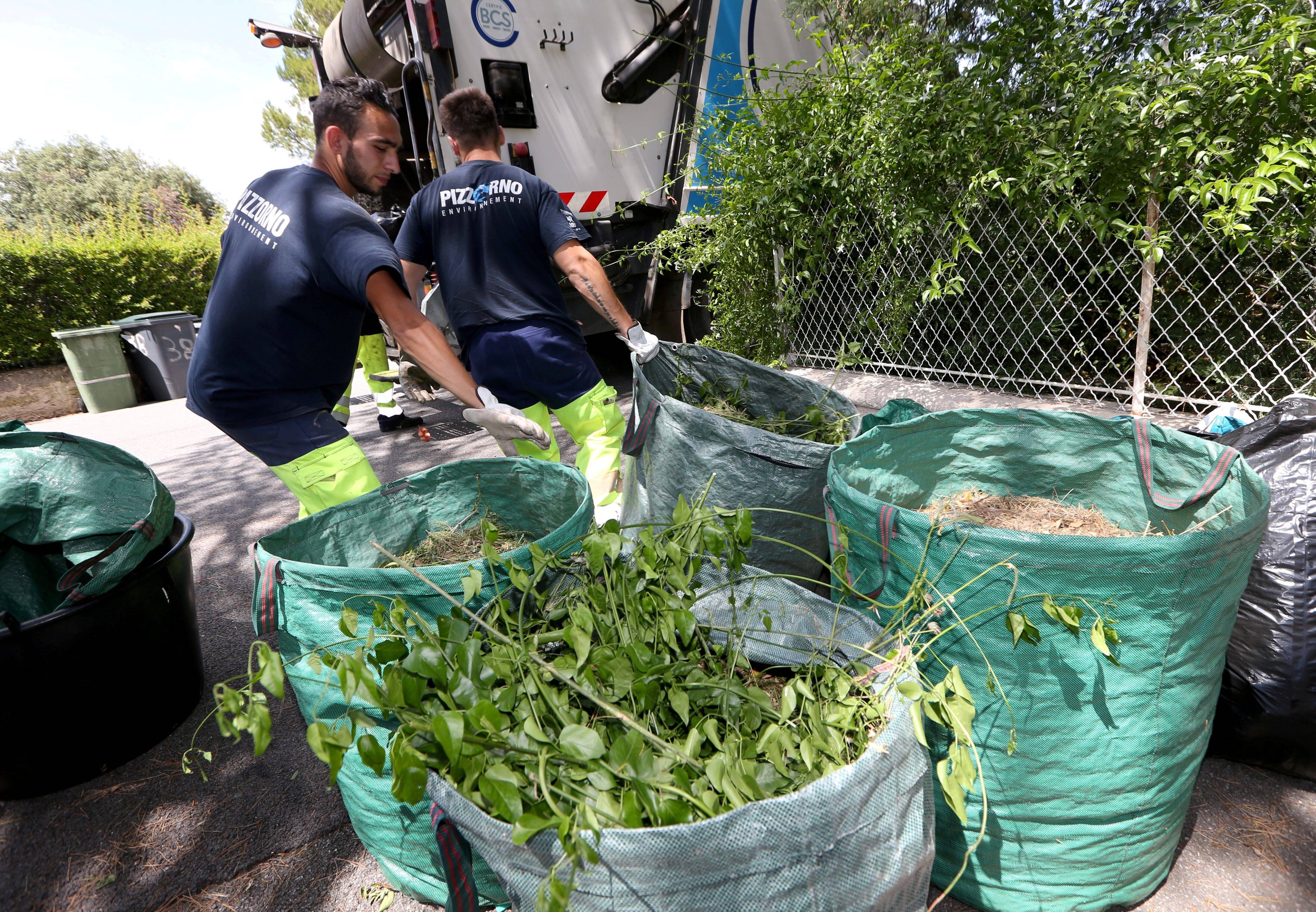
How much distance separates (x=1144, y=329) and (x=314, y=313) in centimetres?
297

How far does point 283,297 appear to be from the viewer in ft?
5.88

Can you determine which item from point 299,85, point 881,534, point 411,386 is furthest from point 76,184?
point 881,534

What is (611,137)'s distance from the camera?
489 centimetres

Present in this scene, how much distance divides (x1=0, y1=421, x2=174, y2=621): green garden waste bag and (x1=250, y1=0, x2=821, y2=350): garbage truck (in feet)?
8.95

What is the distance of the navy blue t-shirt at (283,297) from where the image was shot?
5.79 feet

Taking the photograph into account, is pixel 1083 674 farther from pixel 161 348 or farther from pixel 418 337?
pixel 161 348

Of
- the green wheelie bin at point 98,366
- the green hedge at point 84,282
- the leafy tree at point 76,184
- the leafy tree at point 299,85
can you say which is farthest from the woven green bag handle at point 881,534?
the leafy tree at point 76,184

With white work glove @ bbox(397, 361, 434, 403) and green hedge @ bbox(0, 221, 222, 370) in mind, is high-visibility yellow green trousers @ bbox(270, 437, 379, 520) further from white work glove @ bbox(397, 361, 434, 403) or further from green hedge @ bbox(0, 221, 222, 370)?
green hedge @ bbox(0, 221, 222, 370)

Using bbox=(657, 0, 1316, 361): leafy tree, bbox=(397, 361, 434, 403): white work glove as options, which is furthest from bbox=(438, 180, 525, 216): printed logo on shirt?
bbox=(397, 361, 434, 403): white work glove

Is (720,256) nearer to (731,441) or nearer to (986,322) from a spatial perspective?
(986,322)

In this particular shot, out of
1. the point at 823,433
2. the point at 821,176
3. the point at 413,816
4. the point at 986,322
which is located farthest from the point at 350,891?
the point at 986,322

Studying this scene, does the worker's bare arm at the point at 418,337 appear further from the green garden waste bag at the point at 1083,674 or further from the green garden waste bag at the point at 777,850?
the green garden waste bag at the point at 777,850

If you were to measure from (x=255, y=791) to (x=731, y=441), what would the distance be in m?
1.49

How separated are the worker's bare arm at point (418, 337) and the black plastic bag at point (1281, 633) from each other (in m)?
1.84
